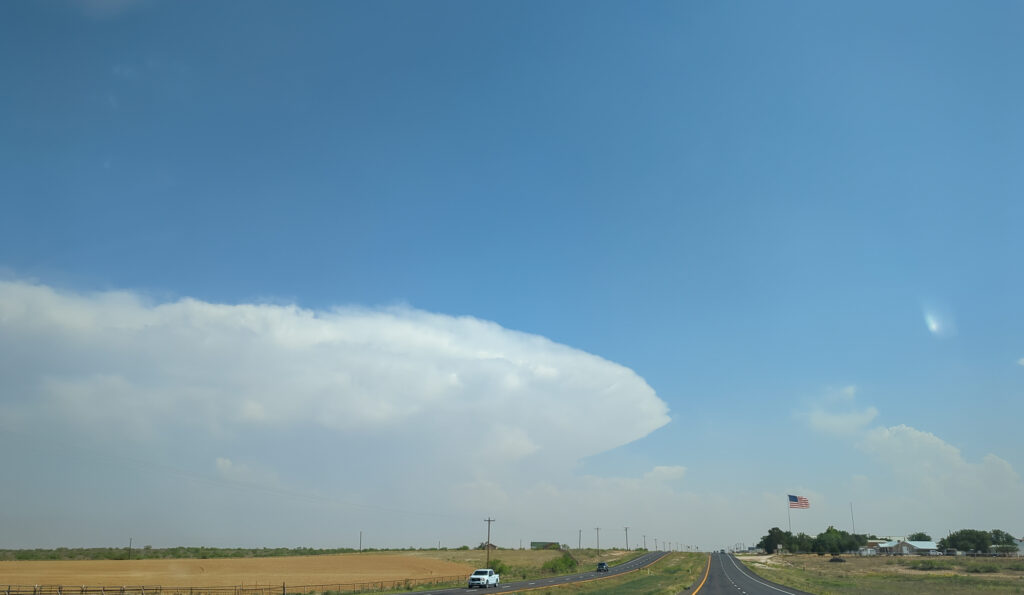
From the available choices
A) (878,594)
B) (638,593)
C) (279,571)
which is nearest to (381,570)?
(279,571)

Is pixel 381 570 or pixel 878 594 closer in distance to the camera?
pixel 878 594

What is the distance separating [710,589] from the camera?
66.8 m

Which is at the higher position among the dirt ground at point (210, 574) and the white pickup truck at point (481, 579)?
the white pickup truck at point (481, 579)

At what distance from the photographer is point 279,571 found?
102438 millimetres

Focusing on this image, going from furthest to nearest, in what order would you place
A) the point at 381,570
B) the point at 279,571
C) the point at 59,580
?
1. the point at 381,570
2. the point at 279,571
3. the point at 59,580

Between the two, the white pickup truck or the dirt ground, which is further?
the dirt ground

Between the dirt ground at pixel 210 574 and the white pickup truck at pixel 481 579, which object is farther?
the dirt ground at pixel 210 574

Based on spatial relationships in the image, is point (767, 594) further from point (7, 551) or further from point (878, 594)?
point (7, 551)

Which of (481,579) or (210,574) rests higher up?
(481,579)

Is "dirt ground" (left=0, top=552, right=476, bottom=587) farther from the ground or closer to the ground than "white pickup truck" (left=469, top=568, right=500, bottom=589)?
closer to the ground

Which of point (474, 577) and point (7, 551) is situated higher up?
point (474, 577)

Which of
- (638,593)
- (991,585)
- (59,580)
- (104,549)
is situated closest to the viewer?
(638,593)

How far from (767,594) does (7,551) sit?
192 m

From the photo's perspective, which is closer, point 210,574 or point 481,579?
point 481,579
